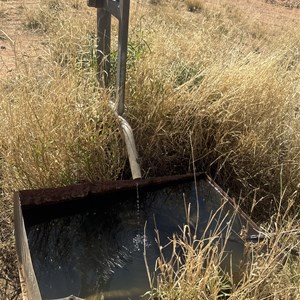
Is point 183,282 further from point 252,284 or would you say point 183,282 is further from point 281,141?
point 281,141

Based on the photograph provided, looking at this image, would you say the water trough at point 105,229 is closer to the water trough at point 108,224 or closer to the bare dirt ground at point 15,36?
the water trough at point 108,224

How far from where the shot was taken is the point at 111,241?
7.75 ft

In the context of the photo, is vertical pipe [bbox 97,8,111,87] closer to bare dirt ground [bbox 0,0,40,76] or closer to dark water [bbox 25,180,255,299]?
dark water [bbox 25,180,255,299]

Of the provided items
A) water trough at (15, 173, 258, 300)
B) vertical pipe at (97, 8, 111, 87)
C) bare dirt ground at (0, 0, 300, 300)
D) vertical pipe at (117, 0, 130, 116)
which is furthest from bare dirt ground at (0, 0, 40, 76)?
water trough at (15, 173, 258, 300)

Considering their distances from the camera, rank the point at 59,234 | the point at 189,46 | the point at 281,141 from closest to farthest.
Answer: the point at 59,234
the point at 281,141
the point at 189,46

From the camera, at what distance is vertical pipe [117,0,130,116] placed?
2422 mm

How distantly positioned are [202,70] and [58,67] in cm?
96

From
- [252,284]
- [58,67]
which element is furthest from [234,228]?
[58,67]

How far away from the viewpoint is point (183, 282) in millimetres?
1646

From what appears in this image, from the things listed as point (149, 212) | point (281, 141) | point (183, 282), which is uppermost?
point (183, 282)

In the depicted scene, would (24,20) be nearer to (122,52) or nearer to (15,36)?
(15,36)

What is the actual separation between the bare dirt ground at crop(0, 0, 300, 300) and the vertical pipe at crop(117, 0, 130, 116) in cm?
52

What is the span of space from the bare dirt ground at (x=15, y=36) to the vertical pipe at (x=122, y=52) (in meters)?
0.52

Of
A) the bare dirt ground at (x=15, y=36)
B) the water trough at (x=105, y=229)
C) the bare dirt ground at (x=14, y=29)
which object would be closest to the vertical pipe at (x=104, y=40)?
the bare dirt ground at (x=15, y=36)
